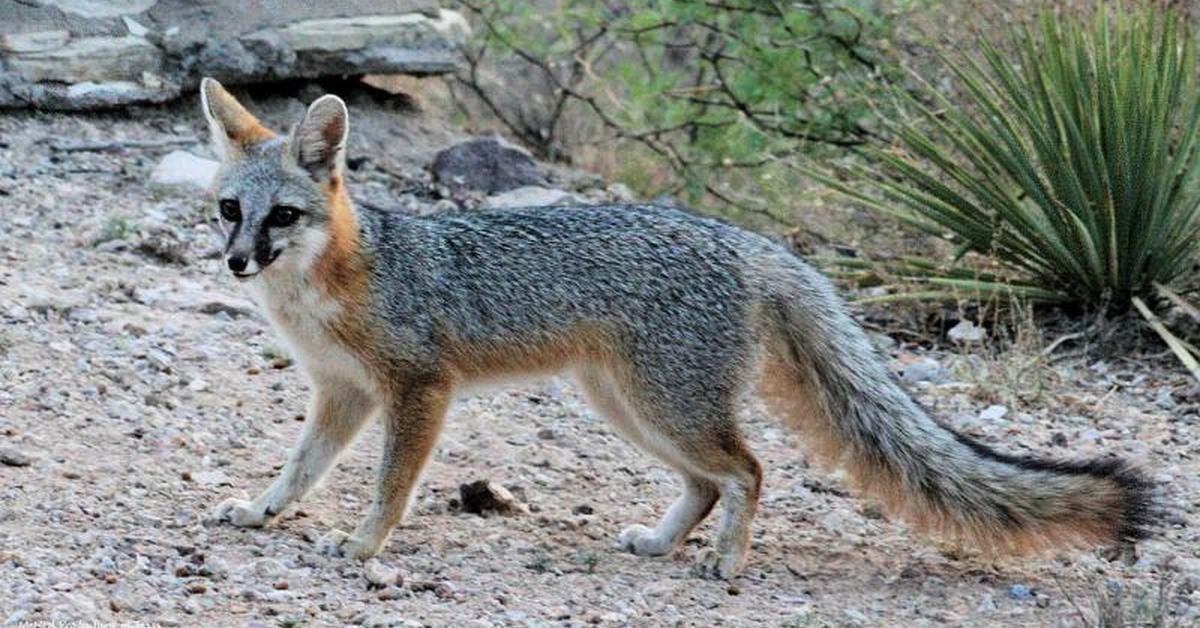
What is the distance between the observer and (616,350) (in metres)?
5.51

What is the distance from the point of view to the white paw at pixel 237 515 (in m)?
Result: 5.41

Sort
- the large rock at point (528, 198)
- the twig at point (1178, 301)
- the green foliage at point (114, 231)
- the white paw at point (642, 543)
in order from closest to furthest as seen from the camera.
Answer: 1. the white paw at point (642, 543)
2. the twig at point (1178, 301)
3. the green foliage at point (114, 231)
4. the large rock at point (528, 198)

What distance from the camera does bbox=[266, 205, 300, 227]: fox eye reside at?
5262mm

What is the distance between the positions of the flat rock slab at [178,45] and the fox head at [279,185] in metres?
3.85

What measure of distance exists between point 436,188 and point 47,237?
7.58ft

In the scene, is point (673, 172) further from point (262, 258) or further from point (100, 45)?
point (262, 258)

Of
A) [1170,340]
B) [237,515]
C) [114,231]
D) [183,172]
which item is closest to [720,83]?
[183,172]

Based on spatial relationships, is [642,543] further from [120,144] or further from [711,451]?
[120,144]

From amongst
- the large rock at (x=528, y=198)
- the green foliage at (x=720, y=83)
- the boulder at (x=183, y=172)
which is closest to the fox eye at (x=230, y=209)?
the boulder at (x=183, y=172)

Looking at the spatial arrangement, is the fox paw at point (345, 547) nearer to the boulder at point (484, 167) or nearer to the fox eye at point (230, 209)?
the fox eye at point (230, 209)

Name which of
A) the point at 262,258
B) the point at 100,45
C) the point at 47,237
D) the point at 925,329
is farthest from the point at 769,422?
the point at 100,45

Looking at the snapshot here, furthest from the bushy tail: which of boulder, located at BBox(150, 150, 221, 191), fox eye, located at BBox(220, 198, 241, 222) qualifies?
boulder, located at BBox(150, 150, 221, 191)

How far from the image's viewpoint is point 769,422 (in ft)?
23.4

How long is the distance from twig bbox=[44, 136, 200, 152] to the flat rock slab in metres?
0.27
